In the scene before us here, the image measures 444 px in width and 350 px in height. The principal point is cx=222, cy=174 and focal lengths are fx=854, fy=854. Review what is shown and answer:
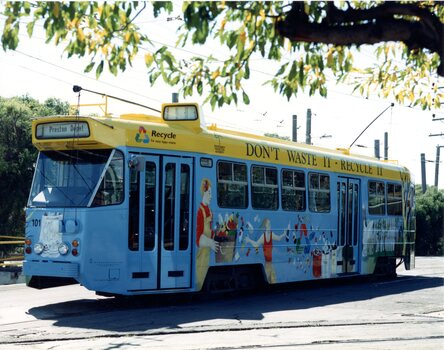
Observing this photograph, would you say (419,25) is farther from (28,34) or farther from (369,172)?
(369,172)

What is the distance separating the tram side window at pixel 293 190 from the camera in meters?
18.8

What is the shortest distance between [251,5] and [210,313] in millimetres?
7685

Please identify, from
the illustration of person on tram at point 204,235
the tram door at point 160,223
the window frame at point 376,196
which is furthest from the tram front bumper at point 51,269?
the window frame at point 376,196

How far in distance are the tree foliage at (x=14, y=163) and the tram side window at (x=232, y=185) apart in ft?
59.3

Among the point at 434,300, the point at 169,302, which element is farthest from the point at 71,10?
the point at 434,300

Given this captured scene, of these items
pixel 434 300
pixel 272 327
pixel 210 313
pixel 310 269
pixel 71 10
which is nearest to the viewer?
pixel 71 10

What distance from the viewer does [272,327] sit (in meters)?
13.1

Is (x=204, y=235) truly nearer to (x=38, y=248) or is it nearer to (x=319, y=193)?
(x=38, y=248)

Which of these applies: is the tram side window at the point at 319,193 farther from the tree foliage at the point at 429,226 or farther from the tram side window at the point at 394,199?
the tree foliage at the point at 429,226

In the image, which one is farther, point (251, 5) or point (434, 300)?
point (434, 300)

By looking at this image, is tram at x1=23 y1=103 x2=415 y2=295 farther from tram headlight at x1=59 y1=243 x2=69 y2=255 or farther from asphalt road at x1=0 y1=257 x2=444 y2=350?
asphalt road at x1=0 y1=257 x2=444 y2=350

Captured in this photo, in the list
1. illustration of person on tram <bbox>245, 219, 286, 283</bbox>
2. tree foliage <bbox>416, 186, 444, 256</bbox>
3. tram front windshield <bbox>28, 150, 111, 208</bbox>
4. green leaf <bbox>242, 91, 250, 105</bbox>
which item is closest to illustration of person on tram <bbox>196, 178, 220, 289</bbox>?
illustration of person on tram <bbox>245, 219, 286, 283</bbox>

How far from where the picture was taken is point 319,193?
2020cm

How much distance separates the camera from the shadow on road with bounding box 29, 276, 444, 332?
43.4ft
